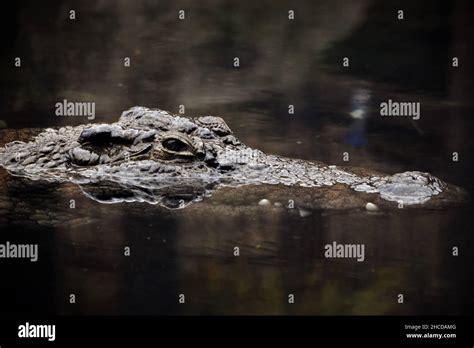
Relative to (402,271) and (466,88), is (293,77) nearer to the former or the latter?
(466,88)

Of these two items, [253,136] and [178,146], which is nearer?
[178,146]

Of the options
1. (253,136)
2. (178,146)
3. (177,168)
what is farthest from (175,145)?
(253,136)

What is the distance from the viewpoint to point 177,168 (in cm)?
467

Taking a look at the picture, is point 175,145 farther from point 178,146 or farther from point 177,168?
point 177,168

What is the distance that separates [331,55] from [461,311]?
228 centimetres

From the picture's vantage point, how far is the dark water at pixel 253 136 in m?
4.41

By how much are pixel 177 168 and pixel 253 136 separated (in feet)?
2.28

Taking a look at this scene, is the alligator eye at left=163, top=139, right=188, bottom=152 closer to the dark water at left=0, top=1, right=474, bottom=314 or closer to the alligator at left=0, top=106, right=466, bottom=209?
the alligator at left=0, top=106, right=466, bottom=209

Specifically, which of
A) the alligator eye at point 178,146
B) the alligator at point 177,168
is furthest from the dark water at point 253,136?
the alligator eye at point 178,146

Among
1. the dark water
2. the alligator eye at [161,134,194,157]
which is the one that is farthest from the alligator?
the dark water

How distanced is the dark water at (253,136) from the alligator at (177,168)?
0.37 ft

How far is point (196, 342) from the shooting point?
439cm

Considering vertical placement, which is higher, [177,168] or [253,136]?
[253,136]

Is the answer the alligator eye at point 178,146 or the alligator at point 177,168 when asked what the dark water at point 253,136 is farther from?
the alligator eye at point 178,146
